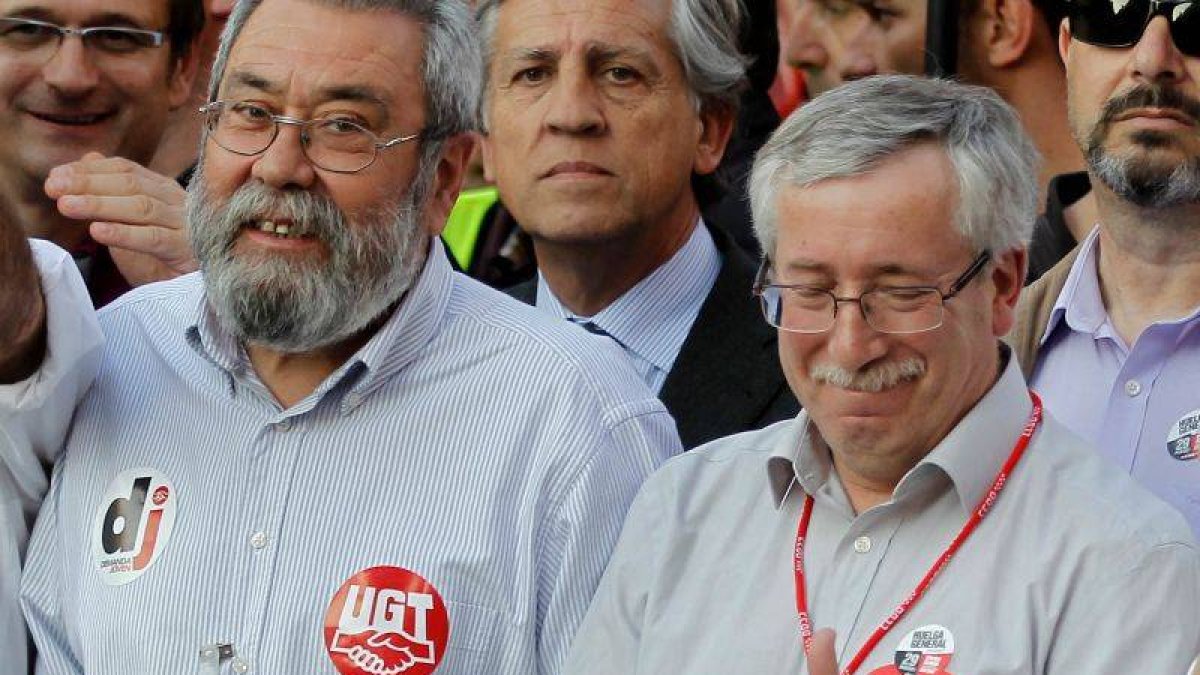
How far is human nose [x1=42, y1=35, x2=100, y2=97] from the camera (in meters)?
5.35

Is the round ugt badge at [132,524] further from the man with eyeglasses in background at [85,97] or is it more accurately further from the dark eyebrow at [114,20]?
the dark eyebrow at [114,20]

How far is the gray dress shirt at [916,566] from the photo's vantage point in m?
3.42

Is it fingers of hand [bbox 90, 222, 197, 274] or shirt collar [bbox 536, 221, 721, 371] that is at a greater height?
fingers of hand [bbox 90, 222, 197, 274]

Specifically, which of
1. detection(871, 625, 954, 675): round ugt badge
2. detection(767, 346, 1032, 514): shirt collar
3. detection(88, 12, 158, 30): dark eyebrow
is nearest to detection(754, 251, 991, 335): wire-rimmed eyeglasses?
detection(767, 346, 1032, 514): shirt collar

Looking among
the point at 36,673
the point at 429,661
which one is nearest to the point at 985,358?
the point at 429,661

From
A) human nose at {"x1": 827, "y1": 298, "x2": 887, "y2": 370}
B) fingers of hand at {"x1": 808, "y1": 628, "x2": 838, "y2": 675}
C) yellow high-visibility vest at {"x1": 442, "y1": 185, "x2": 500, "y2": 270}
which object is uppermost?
human nose at {"x1": 827, "y1": 298, "x2": 887, "y2": 370}

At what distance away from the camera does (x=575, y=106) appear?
16.9 feet

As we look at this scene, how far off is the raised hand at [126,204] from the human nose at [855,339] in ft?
5.70

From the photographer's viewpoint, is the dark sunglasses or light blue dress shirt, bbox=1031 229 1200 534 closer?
light blue dress shirt, bbox=1031 229 1200 534

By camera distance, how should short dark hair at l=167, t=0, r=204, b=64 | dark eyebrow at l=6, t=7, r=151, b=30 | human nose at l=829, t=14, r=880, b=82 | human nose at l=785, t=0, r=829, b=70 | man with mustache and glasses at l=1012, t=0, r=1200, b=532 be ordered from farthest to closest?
human nose at l=785, t=0, r=829, b=70 → human nose at l=829, t=14, r=880, b=82 → short dark hair at l=167, t=0, r=204, b=64 → dark eyebrow at l=6, t=7, r=151, b=30 → man with mustache and glasses at l=1012, t=0, r=1200, b=532

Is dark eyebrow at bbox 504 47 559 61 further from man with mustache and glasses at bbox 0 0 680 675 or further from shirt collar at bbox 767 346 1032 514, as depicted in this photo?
shirt collar at bbox 767 346 1032 514

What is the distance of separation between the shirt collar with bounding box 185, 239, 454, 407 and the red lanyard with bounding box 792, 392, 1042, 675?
814mm

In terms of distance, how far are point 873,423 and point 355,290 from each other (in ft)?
3.21

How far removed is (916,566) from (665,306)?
64.2 inches
